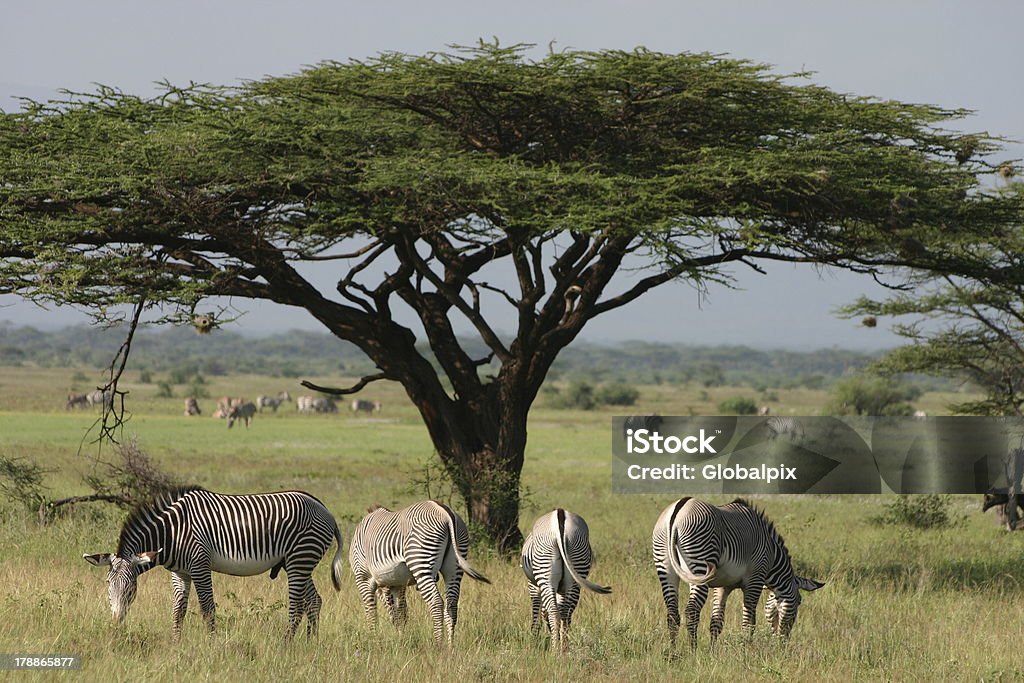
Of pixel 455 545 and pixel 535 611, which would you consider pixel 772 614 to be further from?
pixel 455 545

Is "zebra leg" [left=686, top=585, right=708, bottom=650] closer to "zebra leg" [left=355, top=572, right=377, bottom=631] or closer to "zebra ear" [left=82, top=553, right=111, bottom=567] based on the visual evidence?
"zebra leg" [left=355, top=572, right=377, bottom=631]

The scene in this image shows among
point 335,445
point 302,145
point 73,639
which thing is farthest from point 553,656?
point 335,445

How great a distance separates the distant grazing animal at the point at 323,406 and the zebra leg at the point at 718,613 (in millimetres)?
74119

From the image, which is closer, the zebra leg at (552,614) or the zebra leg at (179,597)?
the zebra leg at (179,597)

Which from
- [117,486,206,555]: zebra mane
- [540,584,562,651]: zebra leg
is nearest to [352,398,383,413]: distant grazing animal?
[117,486,206,555]: zebra mane

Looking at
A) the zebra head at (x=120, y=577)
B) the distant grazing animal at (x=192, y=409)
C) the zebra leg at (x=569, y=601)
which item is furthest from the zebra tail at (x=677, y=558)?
the distant grazing animal at (x=192, y=409)

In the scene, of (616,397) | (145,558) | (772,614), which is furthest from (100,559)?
(616,397)

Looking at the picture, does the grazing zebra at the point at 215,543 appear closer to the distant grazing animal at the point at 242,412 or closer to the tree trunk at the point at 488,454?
the tree trunk at the point at 488,454

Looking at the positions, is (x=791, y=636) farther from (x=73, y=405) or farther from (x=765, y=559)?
(x=73, y=405)

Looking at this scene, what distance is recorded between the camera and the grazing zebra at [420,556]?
10125 millimetres

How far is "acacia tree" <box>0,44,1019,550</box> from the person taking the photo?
15.0 meters

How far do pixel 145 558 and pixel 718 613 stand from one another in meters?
4.93

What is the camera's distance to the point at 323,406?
3300 inches

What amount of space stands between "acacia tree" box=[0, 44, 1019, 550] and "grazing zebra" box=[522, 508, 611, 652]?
5176 mm
